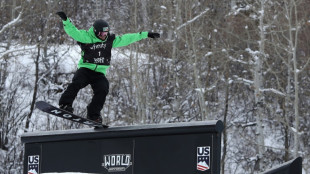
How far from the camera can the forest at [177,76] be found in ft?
77.9

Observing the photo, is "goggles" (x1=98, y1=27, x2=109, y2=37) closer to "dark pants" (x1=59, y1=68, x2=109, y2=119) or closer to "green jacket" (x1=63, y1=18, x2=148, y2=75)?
"green jacket" (x1=63, y1=18, x2=148, y2=75)

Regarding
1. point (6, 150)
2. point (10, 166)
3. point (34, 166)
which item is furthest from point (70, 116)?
point (6, 150)

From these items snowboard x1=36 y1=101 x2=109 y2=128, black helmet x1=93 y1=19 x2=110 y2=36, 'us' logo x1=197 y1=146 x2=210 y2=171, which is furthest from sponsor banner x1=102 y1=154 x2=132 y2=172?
black helmet x1=93 y1=19 x2=110 y2=36

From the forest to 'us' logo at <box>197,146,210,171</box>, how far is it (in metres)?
14.1

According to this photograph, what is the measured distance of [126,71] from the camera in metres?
24.8

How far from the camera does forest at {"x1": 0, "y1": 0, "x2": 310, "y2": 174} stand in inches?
935

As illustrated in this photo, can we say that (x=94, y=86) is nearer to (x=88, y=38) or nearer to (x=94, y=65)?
(x=94, y=65)

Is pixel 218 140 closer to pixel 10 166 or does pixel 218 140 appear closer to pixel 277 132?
pixel 10 166

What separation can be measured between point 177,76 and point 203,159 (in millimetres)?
16852

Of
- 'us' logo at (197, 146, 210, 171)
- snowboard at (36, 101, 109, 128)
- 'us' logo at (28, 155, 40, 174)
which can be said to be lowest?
'us' logo at (28, 155, 40, 174)

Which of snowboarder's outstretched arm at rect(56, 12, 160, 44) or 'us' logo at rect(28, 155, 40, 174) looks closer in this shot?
snowboarder's outstretched arm at rect(56, 12, 160, 44)

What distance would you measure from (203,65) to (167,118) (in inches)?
147

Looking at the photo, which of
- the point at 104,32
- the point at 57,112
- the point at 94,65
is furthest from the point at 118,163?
the point at 104,32

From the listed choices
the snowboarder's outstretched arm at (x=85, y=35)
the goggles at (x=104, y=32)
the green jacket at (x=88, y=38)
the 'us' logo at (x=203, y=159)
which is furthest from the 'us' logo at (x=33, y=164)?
the 'us' logo at (x=203, y=159)
